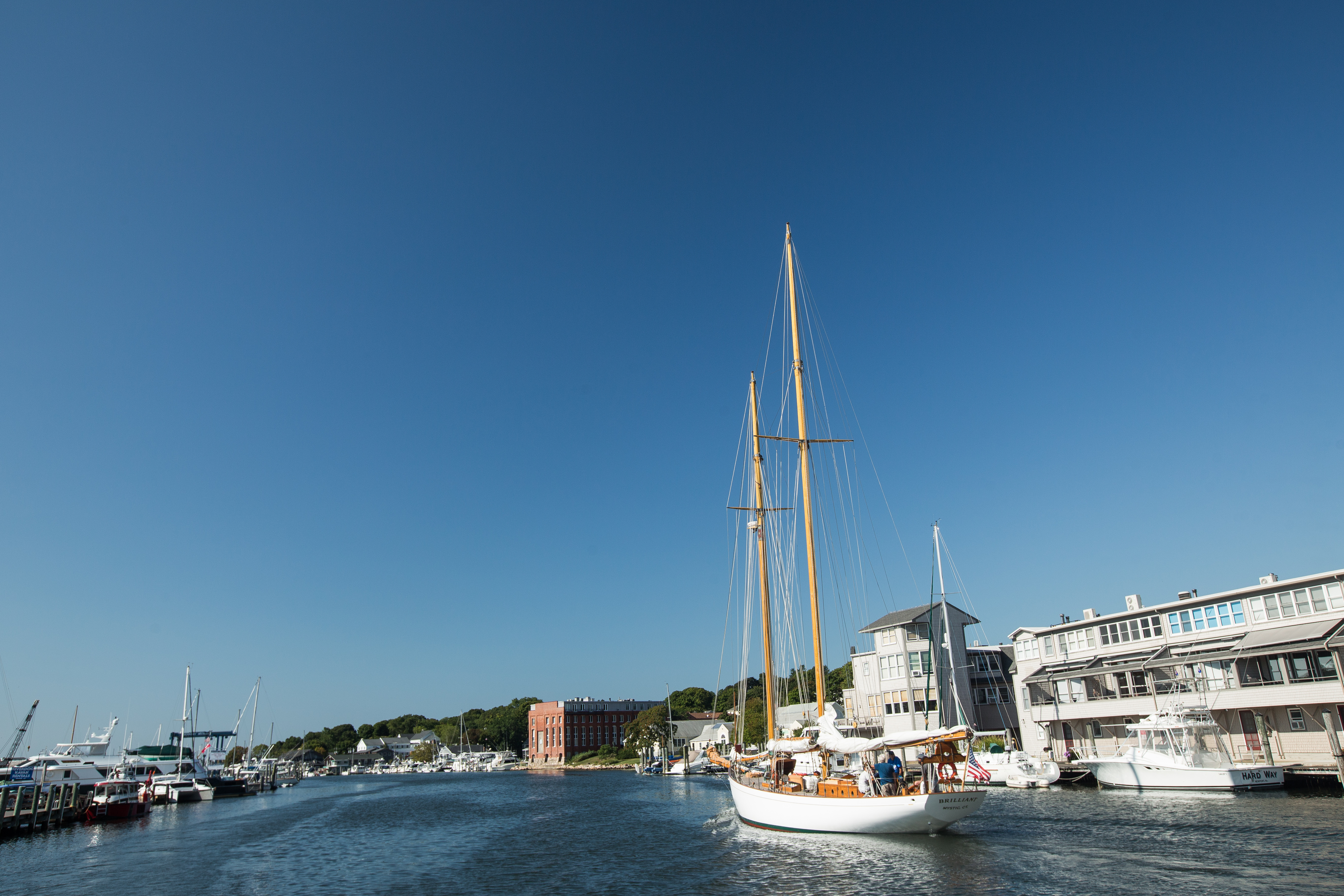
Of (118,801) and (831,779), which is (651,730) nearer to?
(118,801)

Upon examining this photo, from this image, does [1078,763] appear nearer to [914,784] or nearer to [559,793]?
[914,784]

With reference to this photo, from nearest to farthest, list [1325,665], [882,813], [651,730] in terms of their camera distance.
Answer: [882,813]
[1325,665]
[651,730]

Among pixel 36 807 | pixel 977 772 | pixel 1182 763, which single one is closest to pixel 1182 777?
pixel 1182 763

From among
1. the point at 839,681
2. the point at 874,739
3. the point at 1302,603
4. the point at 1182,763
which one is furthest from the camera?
the point at 839,681

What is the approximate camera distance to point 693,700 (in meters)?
192

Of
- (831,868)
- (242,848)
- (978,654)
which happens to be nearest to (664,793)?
(978,654)

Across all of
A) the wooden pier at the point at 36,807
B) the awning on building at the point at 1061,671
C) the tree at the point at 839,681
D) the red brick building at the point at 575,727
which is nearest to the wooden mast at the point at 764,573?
the awning on building at the point at 1061,671

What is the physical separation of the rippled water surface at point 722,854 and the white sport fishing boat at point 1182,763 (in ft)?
5.15

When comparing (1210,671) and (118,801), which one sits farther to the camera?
(118,801)

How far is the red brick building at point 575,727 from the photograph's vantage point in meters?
173

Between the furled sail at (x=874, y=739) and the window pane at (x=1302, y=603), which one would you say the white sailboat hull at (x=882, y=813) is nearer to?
the furled sail at (x=874, y=739)

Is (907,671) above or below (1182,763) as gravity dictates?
above

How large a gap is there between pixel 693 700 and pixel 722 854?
549 feet

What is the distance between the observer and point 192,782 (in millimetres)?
83812
